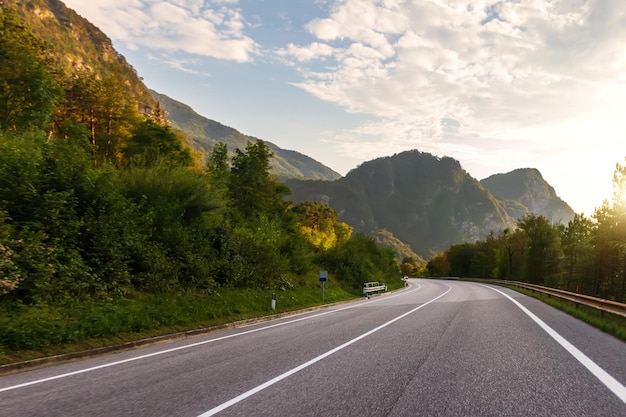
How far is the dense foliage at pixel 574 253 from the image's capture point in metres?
38.9

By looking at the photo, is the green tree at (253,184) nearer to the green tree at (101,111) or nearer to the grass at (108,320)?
the green tree at (101,111)

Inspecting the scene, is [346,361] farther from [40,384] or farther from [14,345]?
[14,345]

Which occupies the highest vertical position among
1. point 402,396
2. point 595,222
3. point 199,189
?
point 595,222

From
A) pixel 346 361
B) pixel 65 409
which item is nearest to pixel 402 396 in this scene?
pixel 346 361

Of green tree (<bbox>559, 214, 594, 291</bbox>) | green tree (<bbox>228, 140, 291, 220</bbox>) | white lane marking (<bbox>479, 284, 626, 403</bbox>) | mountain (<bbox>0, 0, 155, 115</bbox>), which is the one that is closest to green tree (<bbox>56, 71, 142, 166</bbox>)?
green tree (<bbox>228, 140, 291, 220</bbox>)

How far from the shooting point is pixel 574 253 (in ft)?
179

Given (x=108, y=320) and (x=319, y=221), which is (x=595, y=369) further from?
(x=319, y=221)

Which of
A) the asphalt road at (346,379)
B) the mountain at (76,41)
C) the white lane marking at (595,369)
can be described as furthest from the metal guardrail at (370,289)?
the mountain at (76,41)

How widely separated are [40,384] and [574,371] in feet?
27.9

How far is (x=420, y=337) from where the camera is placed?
393 inches

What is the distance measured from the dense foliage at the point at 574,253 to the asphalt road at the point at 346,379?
2842 centimetres

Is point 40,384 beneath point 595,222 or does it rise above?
beneath

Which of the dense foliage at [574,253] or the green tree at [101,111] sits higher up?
the green tree at [101,111]

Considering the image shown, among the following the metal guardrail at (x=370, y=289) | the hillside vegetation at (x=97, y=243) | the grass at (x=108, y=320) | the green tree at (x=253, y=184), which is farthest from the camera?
the green tree at (x=253, y=184)
